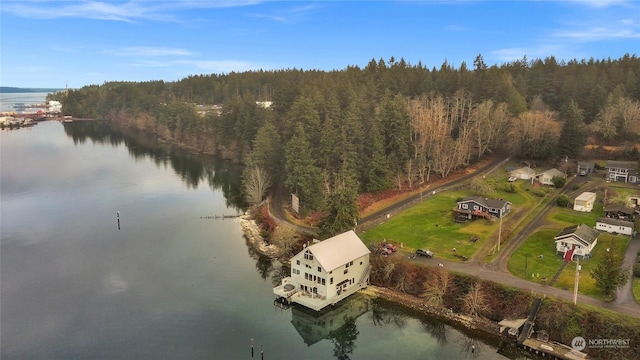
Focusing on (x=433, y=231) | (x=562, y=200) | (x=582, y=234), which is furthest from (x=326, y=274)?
(x=562, y=200)

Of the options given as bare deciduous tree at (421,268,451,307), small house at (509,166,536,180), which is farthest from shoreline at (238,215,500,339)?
small house at (509,166,536,180)

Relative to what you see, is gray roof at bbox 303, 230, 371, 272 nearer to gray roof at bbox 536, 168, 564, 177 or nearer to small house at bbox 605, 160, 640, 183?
gray roof at bbox 536, 168, 564, 177

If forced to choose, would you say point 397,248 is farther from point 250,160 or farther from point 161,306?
point 250,160

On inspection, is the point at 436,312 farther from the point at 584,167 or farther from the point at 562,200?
the point at 584,167

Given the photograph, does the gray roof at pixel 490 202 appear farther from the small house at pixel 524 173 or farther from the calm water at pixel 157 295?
the calm water at pixel 157 295

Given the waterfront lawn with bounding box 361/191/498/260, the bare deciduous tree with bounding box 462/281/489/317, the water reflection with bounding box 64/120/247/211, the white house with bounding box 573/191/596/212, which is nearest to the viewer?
the bare deciduous tree with bounding box 462/281/489/317

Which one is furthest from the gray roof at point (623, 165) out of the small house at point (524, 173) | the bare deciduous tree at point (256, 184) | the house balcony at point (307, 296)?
the bare deciduous tree at point (256, 184)

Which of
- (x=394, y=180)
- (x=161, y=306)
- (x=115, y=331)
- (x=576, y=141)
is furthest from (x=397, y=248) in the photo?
(x=576, y=141)
